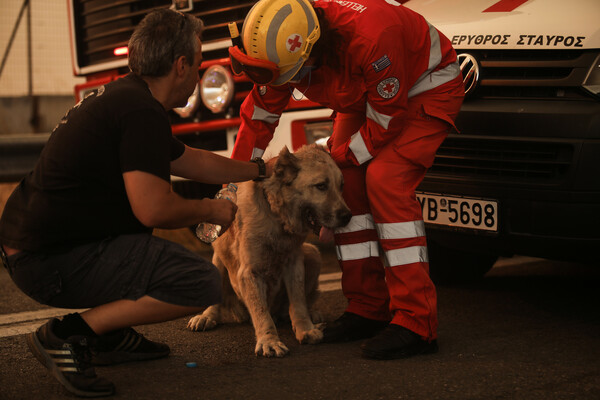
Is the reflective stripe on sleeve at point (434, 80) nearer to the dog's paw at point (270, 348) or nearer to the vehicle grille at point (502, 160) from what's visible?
the vehicle grille at point (502, 160)

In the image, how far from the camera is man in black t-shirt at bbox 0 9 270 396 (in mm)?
2861

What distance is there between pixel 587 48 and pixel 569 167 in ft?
1.86

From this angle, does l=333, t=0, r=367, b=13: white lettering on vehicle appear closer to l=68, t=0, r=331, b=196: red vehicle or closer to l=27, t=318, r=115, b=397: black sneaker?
l=68, t=0, r=331, b=196: red vehicle

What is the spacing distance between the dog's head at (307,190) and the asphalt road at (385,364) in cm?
62

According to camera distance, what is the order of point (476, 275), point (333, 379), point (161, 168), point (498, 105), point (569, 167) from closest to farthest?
point (161, 168) < point (333, 379) < point (569, 167) < point (498, 105) < point (476, 275)

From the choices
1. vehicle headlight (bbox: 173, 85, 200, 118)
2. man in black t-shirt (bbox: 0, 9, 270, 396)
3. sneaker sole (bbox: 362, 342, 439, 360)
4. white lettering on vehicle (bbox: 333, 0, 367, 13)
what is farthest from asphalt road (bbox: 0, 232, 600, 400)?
vehicle headlight (bbox: 173, 85, 200, 118)

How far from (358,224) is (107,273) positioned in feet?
4.37

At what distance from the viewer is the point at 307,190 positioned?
3.78 meters

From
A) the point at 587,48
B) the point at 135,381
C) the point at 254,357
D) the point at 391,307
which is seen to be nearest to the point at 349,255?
the point at 391,307

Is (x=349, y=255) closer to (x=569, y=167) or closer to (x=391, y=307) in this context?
(x=391, y=307)

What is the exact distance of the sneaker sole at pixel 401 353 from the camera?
3.39m

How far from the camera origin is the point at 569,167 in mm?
3465

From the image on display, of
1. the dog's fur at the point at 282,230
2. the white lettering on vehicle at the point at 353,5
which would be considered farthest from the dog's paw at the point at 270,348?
the white lettering on vehicle at the point at 353,5

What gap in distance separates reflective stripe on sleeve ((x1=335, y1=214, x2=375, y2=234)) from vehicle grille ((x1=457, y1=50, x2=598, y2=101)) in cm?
84
